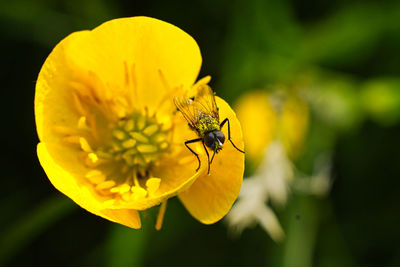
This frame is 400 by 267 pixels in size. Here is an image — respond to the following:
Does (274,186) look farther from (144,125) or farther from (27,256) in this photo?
(27,256)

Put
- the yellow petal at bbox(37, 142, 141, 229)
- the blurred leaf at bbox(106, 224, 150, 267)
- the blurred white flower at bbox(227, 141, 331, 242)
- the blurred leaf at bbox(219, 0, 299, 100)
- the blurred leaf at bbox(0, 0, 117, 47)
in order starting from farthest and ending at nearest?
1. the blurred leaf at bbox(219, 0, 299, 100)
2. the blurred leaf at bbox(0, 0, 117, 47)
3. the blurred leaf at bbox(106, 224, 150, 267)
4. the blurred white flower at bbox(227, 141, 331, 242)
5. the yellow petal at bbox(37, 142, 141, 229)

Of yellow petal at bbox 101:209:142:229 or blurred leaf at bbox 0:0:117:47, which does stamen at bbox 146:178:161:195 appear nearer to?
yellow petal at bbox 101:209:142:229

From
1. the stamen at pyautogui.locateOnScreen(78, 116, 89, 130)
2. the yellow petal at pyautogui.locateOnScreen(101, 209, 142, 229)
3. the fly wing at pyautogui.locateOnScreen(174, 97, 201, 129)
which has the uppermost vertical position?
the fly wing at pyautogui.locateOnScreen(174, 97, 201, 129)

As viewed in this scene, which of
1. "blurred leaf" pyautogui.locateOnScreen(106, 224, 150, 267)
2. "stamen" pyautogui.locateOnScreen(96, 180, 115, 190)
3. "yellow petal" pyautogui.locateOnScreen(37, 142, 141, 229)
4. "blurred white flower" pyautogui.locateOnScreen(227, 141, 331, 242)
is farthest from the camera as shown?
"blurred leaf" pyautogui.locateOnScreen(106, 224, 150, 267)

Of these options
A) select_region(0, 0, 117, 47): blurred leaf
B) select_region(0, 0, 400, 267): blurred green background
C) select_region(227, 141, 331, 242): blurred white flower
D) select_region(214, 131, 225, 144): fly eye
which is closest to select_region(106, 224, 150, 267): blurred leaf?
select_region(0, 0, 400, 267): blurred green background

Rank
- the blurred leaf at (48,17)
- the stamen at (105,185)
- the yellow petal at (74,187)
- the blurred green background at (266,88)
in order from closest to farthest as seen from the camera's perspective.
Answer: the yellow petal at (74,187), the stamen at (105,185), the blurred green background at (266,88), the blurred leaf at (48,17)

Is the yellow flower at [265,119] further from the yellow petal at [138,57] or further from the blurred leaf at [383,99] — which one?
the yellow petal at [138,57]

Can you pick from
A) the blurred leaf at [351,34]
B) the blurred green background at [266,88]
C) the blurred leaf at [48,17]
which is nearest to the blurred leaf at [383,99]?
the blurred green background at [266,88]
